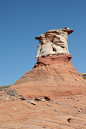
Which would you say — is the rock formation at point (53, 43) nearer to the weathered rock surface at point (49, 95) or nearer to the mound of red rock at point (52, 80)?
the weathered rock surface at point (49, 95)

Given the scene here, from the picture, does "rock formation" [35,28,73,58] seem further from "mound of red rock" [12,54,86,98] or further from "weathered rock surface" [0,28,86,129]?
"mound of red rock" [12,54,86,98]

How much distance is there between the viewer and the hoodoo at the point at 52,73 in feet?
44.2

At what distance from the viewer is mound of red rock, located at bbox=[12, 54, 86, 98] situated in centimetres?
1335

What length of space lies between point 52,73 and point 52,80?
138cm

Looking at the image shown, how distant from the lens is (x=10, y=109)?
6.10m

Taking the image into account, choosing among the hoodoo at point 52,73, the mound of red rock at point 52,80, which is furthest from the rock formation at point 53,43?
the mound of red rock at point 52,80

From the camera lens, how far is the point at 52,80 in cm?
1455

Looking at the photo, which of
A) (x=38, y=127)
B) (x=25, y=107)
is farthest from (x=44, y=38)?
(x=38, y=127)

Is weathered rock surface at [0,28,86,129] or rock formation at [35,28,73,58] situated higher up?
rock formation at [35,28,73,58]

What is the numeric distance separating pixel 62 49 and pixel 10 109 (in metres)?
13.5

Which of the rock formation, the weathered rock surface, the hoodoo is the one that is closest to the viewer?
the weathered rock surface

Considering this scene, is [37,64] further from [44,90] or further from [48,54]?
[44,90]

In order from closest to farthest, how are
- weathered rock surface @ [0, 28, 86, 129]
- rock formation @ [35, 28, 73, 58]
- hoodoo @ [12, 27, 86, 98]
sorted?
weathered rock surface @ [0, 28, 86, 129]
hoodoo @ [12, 27, 86, 98]
rock formation @ [35, 28, 73, 58]

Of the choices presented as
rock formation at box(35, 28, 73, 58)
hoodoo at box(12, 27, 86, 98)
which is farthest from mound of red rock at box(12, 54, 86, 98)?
rock formation at box(35, 28, 73, 58)
